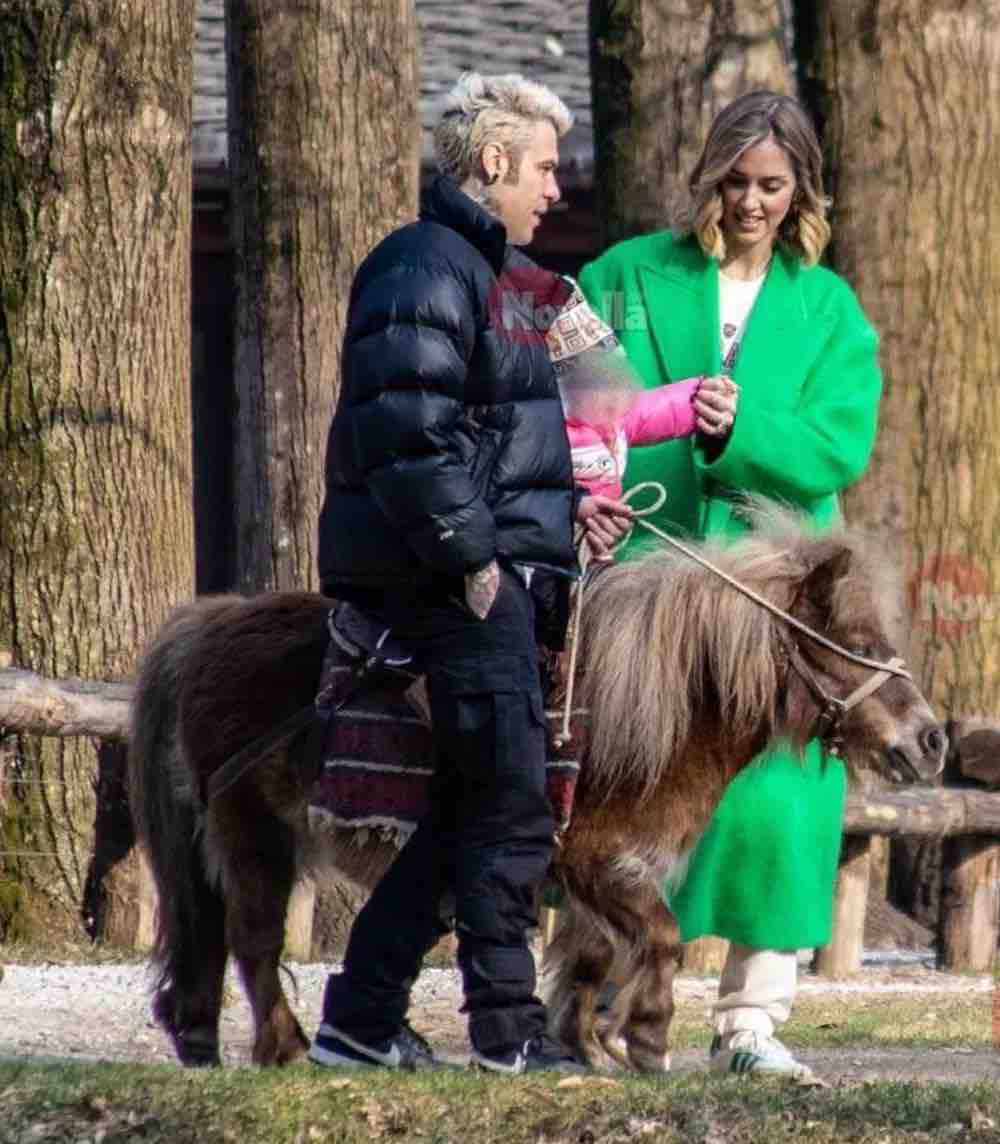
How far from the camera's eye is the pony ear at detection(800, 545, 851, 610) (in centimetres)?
771

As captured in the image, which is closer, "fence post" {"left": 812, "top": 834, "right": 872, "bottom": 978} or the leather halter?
the leather halter

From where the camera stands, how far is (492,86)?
7.12 m

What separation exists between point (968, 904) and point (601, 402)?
205 inches

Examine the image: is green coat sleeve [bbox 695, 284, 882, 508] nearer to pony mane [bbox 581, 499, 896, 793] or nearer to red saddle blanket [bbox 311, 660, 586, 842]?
pony mane [bbox 581, 499, 896, 793]

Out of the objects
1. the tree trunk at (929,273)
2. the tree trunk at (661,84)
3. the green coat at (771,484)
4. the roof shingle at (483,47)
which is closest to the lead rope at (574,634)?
the green coat at (771,484)

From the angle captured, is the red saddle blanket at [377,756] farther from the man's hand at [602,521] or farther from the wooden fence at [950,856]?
the wooden fence at [950,856]

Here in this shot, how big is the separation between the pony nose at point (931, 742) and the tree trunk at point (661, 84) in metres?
4.30

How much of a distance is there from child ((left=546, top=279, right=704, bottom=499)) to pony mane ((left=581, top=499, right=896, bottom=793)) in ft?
0.93

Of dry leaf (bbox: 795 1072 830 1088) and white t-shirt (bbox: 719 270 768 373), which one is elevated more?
white t-shirt (bbox: 719 270 768 373)

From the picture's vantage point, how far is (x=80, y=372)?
1105 cm

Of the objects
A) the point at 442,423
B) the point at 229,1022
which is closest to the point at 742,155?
the point at 442,423

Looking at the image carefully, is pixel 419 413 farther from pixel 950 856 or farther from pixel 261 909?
pixel 950 856

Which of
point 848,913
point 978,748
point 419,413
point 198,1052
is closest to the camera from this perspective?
point 419,413

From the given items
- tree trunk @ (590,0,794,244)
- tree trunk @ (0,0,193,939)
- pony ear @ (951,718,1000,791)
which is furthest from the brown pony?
pony ear @ (951,718,1000,791)
